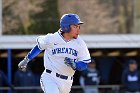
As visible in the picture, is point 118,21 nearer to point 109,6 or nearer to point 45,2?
point 109,6

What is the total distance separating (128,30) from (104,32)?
67cm

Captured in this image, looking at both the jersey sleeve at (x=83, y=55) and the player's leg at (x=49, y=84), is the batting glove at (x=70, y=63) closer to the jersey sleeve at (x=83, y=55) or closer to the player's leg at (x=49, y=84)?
the jersey sleeve at (x=83, y=55)

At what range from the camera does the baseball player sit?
7703 mm

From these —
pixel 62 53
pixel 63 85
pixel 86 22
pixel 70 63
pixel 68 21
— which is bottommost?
pixel 63 85

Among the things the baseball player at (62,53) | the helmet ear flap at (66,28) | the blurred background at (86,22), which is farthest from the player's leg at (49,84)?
the blurred background at (86,22)

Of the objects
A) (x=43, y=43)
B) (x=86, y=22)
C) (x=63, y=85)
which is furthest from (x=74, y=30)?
(x=86, y=22)

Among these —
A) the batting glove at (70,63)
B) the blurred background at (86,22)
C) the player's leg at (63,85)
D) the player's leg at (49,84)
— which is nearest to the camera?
the batting glove at (70,63)

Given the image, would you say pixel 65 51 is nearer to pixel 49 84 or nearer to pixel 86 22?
pixel 49 84

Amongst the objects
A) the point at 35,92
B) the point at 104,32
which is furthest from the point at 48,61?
the point at 104,32

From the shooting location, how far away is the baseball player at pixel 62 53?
770cm

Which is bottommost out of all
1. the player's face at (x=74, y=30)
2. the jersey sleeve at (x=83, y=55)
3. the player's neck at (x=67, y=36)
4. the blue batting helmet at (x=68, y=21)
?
the jersey sleeve at (x=83, y=55)

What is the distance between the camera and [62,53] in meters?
7.80

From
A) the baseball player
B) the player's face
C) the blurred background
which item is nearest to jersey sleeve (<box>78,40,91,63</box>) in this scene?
the baseball player

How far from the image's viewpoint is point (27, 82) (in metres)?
14.0
